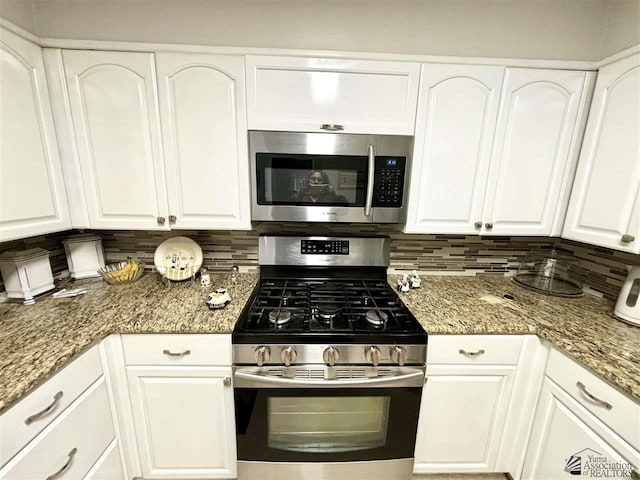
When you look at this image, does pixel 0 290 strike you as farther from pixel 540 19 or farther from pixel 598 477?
pixel 540 19

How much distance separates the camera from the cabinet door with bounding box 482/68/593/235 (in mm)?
1312

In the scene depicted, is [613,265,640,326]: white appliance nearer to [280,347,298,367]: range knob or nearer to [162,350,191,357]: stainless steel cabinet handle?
[280,347,298,367]: range knob

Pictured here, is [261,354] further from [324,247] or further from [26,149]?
[26,149]

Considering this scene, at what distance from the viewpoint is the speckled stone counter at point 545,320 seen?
38.0 inches

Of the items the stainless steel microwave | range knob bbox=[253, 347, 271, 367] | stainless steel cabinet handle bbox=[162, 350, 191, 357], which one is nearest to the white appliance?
the stainless steel microwave

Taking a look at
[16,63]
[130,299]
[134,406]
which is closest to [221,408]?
[134,406]

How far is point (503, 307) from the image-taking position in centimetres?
136

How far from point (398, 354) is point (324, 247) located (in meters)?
0.75

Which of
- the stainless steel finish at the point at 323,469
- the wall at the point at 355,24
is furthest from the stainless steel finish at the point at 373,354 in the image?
the wall at the point at 355,24

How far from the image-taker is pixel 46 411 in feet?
2.89

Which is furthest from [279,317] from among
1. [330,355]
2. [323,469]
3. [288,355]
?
[323,469]

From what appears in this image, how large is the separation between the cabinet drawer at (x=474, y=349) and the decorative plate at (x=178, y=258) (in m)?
1.35

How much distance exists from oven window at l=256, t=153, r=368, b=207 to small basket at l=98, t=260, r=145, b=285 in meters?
0.86

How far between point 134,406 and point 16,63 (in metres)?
1.55
